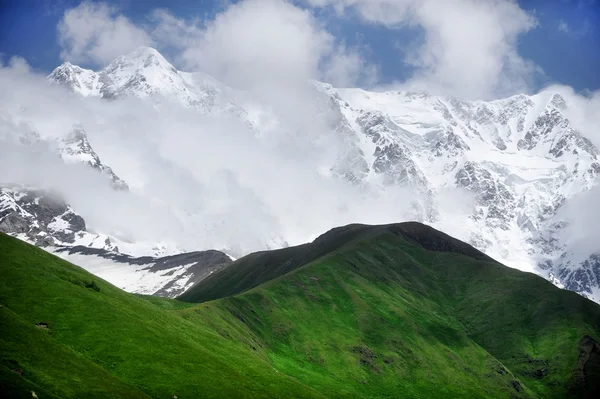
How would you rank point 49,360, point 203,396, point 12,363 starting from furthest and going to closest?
point 203,396 < point 49,360 < point 12,363

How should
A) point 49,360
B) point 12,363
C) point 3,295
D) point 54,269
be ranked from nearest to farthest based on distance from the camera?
point 12,363 → point 49,360 → point 3,295 → point 54,269

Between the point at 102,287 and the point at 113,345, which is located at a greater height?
the point at 102,287

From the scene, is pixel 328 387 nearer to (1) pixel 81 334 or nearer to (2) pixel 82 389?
(1) pixel 81 334

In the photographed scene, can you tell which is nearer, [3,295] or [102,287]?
[3,295]

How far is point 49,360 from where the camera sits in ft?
258

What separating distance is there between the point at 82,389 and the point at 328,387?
11567cm

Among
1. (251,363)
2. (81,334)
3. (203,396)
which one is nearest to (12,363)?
(81,334)

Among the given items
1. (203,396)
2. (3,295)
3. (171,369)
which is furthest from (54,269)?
(203,396)

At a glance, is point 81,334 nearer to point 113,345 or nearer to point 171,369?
point 113,345

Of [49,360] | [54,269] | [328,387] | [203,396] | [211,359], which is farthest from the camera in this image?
[328,387]

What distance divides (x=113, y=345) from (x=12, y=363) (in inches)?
938

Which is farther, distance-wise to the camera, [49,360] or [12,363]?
[49,360]

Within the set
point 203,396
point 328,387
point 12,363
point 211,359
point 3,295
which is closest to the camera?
point 12,363

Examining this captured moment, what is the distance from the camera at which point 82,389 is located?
7538 cm
